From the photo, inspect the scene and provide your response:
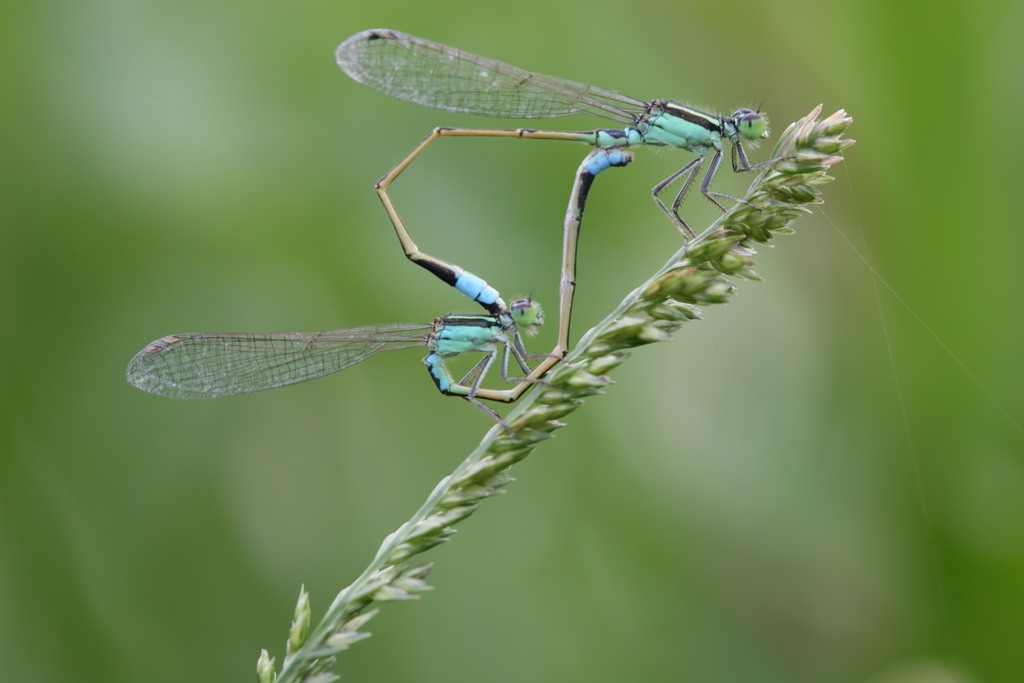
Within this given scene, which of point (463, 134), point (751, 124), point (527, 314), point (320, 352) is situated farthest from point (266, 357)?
point (751, 124)

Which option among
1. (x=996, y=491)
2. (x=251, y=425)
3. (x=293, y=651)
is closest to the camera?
(x=293, y=651)

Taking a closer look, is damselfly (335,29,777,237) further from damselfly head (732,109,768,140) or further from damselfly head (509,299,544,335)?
damselfly head (509,299,544,335)

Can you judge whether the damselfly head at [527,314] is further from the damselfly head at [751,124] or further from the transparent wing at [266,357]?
the damselfly head at [751,124]

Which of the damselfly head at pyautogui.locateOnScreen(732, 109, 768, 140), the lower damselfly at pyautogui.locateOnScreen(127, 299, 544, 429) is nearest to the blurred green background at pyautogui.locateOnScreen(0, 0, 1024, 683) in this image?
the lower damselfly at pyautogui.locateOnScreen(127, 299, 544, 429)

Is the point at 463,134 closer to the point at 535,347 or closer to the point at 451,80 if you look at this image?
the point at 451,80

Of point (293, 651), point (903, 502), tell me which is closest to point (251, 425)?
point (293, 651)

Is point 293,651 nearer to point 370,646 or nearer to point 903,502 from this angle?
point 370,646
